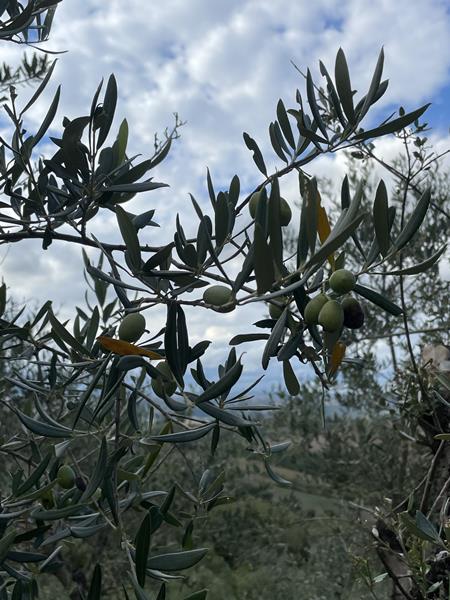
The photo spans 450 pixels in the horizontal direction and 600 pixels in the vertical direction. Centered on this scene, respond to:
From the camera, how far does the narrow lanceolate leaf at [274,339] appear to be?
2.98ft

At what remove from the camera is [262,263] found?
0.78m

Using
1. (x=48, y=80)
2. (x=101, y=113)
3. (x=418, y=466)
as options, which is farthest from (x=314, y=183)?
(x=418, y=466)

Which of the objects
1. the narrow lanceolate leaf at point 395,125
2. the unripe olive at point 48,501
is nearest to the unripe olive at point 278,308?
the narrow lanceolate leaf at point 395,125

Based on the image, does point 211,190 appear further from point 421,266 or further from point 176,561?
point 176,561

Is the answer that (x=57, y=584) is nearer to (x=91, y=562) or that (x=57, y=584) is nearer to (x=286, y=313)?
(x=91, y=562)

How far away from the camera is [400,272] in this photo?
2.75 feet

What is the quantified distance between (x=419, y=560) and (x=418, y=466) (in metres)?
3.89

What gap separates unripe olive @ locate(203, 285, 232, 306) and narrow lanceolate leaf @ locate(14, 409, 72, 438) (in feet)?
1.19

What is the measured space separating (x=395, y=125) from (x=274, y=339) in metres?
0.37

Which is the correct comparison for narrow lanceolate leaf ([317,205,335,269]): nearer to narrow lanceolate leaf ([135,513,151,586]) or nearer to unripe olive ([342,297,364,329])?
unripe olive ([342,297,364,329])

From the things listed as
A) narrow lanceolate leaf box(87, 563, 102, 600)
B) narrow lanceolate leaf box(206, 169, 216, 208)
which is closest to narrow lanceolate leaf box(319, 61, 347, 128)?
narrow lanceolate leaf box(206, 169, 216, 208)

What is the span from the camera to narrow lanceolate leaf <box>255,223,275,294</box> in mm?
755

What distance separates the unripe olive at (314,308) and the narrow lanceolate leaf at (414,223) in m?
0.12

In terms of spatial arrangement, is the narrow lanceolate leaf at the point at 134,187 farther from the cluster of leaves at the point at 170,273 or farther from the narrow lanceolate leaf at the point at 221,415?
the narrow lanceolate leaf at the point at 221,415
